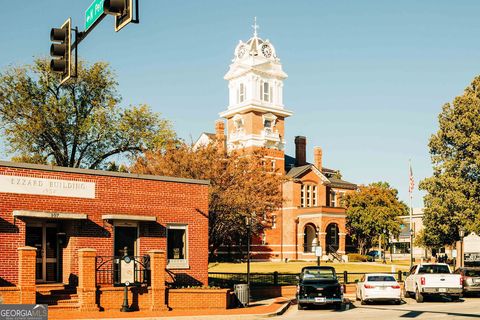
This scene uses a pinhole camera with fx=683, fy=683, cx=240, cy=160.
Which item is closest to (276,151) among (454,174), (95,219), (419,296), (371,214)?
(371,214)

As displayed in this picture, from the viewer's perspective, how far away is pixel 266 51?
7781 cm

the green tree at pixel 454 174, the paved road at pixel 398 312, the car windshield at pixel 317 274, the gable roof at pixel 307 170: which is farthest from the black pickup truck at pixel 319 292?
the gable roof at pixel 307 170

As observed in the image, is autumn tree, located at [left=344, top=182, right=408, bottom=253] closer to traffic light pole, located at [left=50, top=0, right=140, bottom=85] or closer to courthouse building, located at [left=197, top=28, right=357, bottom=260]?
courthouse building, located at [left=197, top=28, right=357, bottom=260]

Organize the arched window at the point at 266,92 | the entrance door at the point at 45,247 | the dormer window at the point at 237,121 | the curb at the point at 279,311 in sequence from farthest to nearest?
the arched window at the point at 266,92 → the dormer window at the point at 237,121 → the entrance door at the point at 45,247 → the curb at the point at 279,311

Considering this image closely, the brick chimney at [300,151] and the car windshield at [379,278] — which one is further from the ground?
the brick chimney at [300,151]

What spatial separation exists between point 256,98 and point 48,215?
173 feet

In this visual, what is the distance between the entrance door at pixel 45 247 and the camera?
24.5m

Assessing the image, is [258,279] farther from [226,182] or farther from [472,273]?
[472,273]

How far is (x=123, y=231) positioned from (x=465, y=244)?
124 feet

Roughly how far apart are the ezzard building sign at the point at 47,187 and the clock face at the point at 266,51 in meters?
54.4

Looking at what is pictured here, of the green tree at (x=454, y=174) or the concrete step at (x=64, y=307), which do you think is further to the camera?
the green tree at (x=454, y=174)

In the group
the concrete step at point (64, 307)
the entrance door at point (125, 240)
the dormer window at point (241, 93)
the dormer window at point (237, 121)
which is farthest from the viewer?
the dormer window at point (241, 93)

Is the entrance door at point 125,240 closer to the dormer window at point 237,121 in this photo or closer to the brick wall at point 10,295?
the brick wall at point 10,295

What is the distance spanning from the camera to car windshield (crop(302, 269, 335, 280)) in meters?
27.5
